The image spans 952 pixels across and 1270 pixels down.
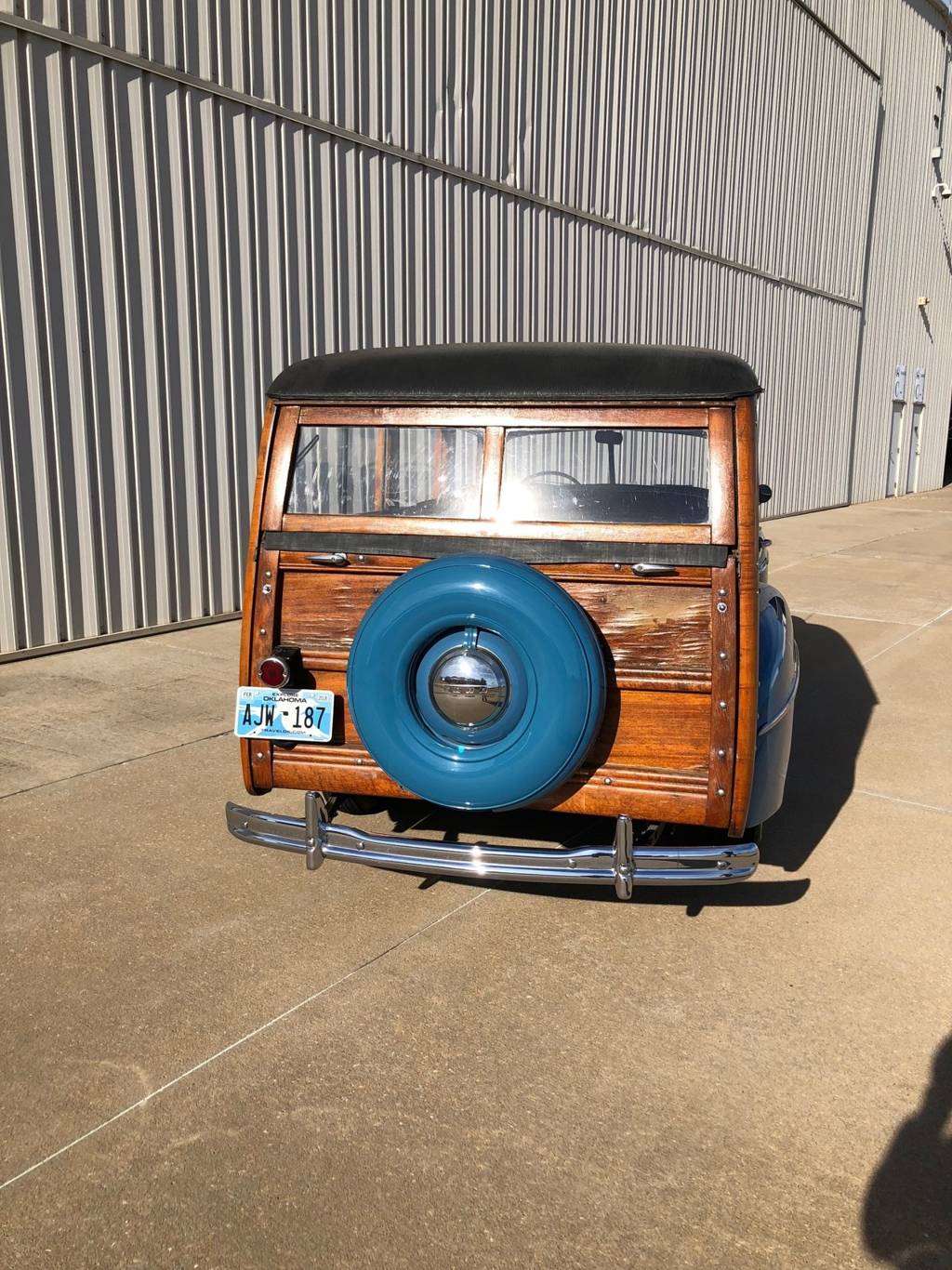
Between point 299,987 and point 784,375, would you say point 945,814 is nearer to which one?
point 299,987

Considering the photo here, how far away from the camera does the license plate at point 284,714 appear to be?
11.9 ft

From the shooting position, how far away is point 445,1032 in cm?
303

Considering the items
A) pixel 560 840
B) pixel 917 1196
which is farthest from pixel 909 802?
pixel 917 1196

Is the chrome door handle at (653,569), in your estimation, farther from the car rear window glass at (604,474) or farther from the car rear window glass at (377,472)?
the car rear window glass at (377,472)

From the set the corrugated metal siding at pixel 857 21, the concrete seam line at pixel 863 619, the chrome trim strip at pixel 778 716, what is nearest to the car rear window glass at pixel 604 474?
the chrome trim strip at pixel 778 716

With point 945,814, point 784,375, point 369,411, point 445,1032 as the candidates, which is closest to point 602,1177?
point 445,1032

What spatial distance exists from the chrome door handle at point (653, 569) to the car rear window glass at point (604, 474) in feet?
0.58

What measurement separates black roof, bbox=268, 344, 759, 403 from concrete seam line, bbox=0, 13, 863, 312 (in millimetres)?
4736

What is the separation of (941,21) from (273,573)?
2717 centimetres

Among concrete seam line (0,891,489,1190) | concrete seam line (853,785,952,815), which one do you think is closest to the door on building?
concrete seam line (853,785,952,815)

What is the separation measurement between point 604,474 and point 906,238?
79.9 ft

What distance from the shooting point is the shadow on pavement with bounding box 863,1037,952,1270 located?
2254 mm

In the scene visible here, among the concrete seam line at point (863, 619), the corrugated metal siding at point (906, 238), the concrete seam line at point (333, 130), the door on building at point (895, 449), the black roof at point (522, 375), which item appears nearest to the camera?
the black roof at point (522, 375)

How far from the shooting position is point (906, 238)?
2453 cm
